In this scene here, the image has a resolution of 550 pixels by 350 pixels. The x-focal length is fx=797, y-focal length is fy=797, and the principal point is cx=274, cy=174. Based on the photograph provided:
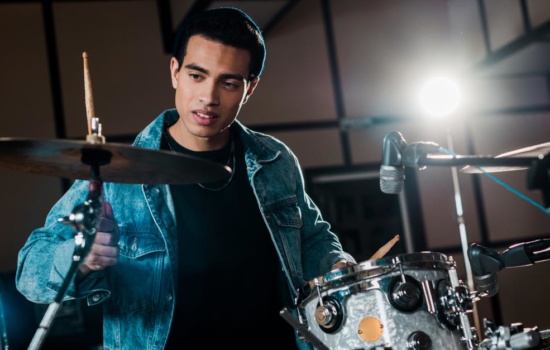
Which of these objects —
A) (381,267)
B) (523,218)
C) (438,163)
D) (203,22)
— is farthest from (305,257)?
(523,218)

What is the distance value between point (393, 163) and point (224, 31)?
881mm

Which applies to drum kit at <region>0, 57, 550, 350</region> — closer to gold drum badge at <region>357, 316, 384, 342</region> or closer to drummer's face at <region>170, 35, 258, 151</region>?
gold drum badge at <region>357, 316, 384, 342</region>

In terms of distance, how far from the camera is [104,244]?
1868 millimetres

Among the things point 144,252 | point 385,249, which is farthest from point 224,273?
point 385,249

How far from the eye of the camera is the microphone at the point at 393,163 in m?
1.80

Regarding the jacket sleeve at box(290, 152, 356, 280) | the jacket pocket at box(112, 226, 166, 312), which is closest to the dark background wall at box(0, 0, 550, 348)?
the jacket sleeve at box(290, 152, 356, 280)

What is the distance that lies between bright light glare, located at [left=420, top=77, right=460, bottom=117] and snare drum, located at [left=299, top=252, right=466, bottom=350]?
4914 mm

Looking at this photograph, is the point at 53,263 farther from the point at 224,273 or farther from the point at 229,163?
the point at 229,163

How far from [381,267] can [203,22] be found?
947 millimetres

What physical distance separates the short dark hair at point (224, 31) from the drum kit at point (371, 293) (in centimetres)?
67

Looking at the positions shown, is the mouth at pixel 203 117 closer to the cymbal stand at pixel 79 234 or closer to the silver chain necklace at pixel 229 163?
the silver chain necklace at pixel 229 163

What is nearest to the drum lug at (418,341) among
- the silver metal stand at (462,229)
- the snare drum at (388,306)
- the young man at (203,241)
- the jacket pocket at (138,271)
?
the snare drum at (388,306)

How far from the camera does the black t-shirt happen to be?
232 centimetres

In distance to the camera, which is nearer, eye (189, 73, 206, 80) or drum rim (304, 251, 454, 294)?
drum rim (304, 251, 454, 294)
